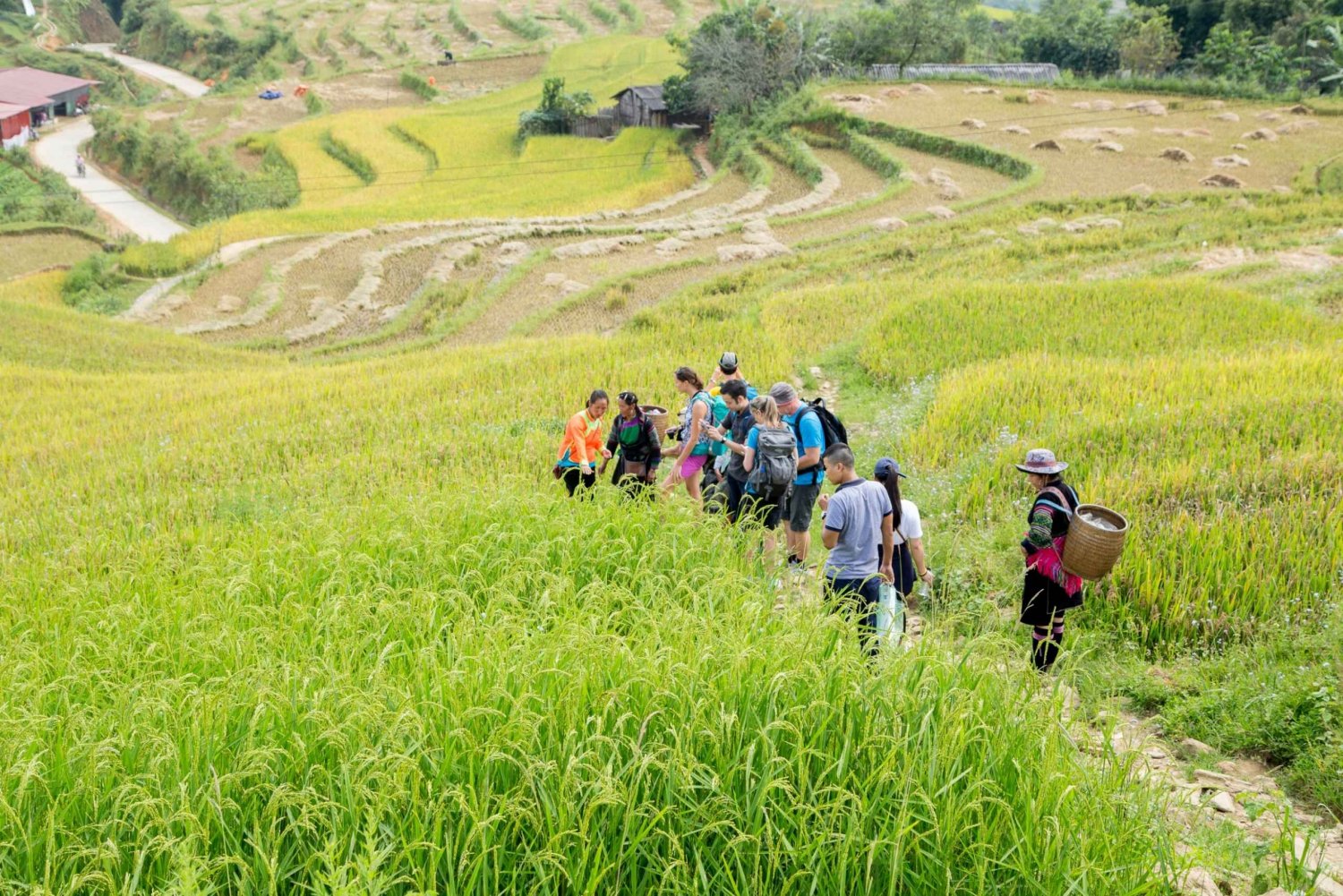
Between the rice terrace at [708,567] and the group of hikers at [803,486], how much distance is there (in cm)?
3

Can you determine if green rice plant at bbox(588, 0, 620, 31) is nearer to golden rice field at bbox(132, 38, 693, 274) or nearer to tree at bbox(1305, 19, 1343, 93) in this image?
golden rice field at bbox(132, 38, 693, 274)

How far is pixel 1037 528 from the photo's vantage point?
580cm

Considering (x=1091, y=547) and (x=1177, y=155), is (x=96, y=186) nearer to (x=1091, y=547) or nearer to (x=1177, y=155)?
(x=1177, y=155)


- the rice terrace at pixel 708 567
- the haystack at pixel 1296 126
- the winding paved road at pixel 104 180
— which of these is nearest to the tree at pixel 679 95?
the rice terrace at pixel 708 567

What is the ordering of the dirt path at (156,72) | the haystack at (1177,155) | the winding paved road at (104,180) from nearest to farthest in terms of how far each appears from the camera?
the haystack at (1177,155) → the winding paved road at (104,180) → the dirt path at (156,72)

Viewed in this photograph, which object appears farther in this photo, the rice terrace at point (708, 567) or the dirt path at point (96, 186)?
the dirt path at point (96, 186)

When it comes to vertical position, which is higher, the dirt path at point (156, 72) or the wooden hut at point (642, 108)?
the dirt path at point (156, 72)

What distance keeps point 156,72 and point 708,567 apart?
88.3 meters

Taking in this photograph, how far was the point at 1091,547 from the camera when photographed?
5.62m

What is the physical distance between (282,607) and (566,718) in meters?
2.31

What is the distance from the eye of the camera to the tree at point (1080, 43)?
49.8 meters

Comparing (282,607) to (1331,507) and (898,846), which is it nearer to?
(898,846)

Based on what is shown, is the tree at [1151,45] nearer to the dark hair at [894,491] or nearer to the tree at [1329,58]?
the tree at [1329,58]

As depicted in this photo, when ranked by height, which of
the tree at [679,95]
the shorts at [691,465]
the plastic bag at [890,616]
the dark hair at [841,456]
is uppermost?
the tree at [679,95]
